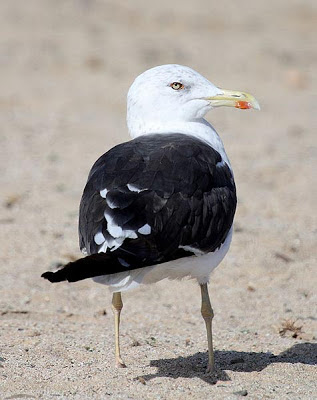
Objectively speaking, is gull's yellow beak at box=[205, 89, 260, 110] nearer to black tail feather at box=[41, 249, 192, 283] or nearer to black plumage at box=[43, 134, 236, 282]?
black plumage at box=[43, 134, 236, 282]

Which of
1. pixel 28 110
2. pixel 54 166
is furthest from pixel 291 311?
pixel 28 110

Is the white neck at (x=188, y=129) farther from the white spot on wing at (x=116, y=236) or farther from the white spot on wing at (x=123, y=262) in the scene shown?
the white spot on wing at (x=123, y=262)

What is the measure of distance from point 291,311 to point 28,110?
20.3 feet

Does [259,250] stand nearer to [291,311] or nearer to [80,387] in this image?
[291,311]

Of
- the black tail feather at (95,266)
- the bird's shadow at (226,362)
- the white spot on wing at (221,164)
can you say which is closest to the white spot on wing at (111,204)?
the black tail feather at (95,266)

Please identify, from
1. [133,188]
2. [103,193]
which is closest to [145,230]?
[133,188]

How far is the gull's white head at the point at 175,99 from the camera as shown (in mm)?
5273

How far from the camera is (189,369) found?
15.9ft

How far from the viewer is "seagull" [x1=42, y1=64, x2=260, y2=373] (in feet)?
13.7

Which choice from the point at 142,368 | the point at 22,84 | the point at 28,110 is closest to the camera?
the point at 142,368

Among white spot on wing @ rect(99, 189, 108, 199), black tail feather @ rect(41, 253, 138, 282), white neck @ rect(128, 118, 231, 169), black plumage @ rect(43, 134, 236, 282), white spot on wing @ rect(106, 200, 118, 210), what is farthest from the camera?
white neck @ rect(128, 118, 231, 169)

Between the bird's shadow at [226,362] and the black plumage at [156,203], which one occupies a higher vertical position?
the black plumage at [156,203]

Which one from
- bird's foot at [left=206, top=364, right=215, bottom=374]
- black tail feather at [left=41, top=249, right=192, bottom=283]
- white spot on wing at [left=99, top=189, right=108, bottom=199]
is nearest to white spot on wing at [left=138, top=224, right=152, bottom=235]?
black tail feather at [left=41, top=249, right=192, bottom=283]

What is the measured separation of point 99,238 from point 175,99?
1344 millimetres
